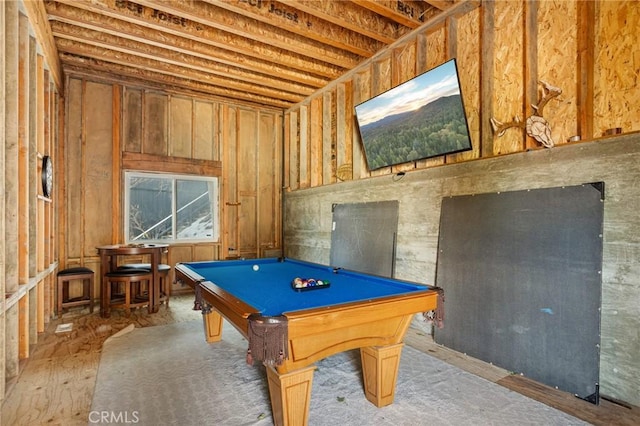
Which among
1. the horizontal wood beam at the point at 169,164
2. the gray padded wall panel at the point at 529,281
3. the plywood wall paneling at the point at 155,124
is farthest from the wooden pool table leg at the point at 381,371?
the plywood wall paneling at the point at 155,124

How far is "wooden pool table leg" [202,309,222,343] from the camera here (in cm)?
354

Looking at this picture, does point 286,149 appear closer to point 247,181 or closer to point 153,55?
point 247,181

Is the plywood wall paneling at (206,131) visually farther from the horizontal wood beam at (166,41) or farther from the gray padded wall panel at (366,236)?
the gray padded wall panel at (366,236)

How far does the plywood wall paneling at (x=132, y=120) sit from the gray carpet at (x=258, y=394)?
354cm

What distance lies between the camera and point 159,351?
334cm

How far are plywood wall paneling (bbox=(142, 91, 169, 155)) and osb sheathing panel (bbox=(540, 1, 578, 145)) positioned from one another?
5465mm

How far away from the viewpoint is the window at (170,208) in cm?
579

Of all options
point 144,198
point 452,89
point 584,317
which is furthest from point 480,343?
point 144,198

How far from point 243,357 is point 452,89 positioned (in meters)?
3.31

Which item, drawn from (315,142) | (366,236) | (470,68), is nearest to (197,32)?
(315,142)

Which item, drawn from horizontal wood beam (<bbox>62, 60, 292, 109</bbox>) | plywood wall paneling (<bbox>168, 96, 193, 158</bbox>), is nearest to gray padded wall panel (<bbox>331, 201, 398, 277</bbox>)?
horizontal wood beam (<bbox>62, 60, 292, 109</bbox>)

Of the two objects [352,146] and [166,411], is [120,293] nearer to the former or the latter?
[166,411]

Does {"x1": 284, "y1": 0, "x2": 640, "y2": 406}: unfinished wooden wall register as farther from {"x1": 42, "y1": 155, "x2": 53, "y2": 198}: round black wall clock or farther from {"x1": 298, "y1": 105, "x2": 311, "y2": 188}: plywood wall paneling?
{"x1": 42, "y1": 155, "x2": 53, "y2": 198}: round black wall clock

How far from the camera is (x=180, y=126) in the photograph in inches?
241
